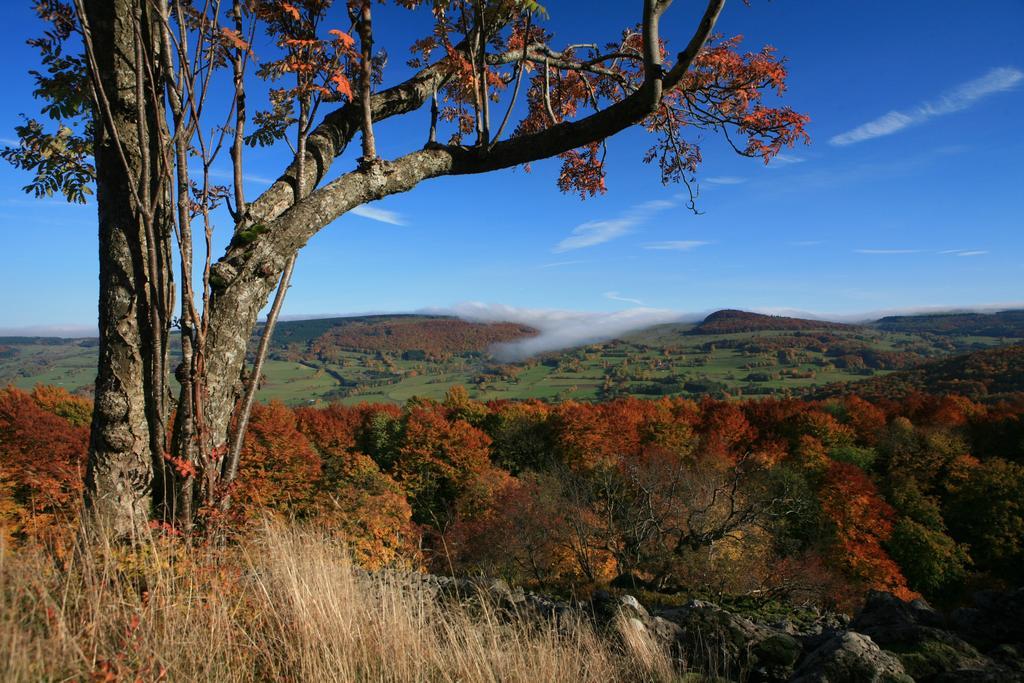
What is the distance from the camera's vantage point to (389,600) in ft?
10.4

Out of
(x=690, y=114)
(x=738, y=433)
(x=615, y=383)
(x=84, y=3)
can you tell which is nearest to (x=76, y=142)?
(x=84, y=3)

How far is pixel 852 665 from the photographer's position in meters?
3.25

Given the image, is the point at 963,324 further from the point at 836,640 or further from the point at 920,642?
the point at 836,640

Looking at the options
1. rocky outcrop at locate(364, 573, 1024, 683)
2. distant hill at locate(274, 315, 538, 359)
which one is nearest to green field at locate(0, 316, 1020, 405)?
distant hill at locate(274, 315, 538, 359)

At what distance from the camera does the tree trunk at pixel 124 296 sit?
2.63 m

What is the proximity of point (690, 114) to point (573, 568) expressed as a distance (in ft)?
82.6

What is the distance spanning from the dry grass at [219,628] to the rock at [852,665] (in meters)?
1.42

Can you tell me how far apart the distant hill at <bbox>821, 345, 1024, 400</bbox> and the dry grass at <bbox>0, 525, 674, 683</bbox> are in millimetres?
85699

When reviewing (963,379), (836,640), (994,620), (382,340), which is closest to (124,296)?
(836,640)

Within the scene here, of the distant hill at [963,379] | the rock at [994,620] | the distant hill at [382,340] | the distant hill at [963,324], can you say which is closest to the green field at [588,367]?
the distant hill at [382,340]

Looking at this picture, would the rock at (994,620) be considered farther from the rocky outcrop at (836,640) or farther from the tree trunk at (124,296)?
the tree trunk at (124,296)

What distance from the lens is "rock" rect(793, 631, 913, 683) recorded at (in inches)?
125

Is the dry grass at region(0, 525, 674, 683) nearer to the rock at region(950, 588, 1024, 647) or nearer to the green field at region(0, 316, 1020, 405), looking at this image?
the rock at region(950, 588, 1024, 647)

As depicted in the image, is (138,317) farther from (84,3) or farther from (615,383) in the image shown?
(615,383)
